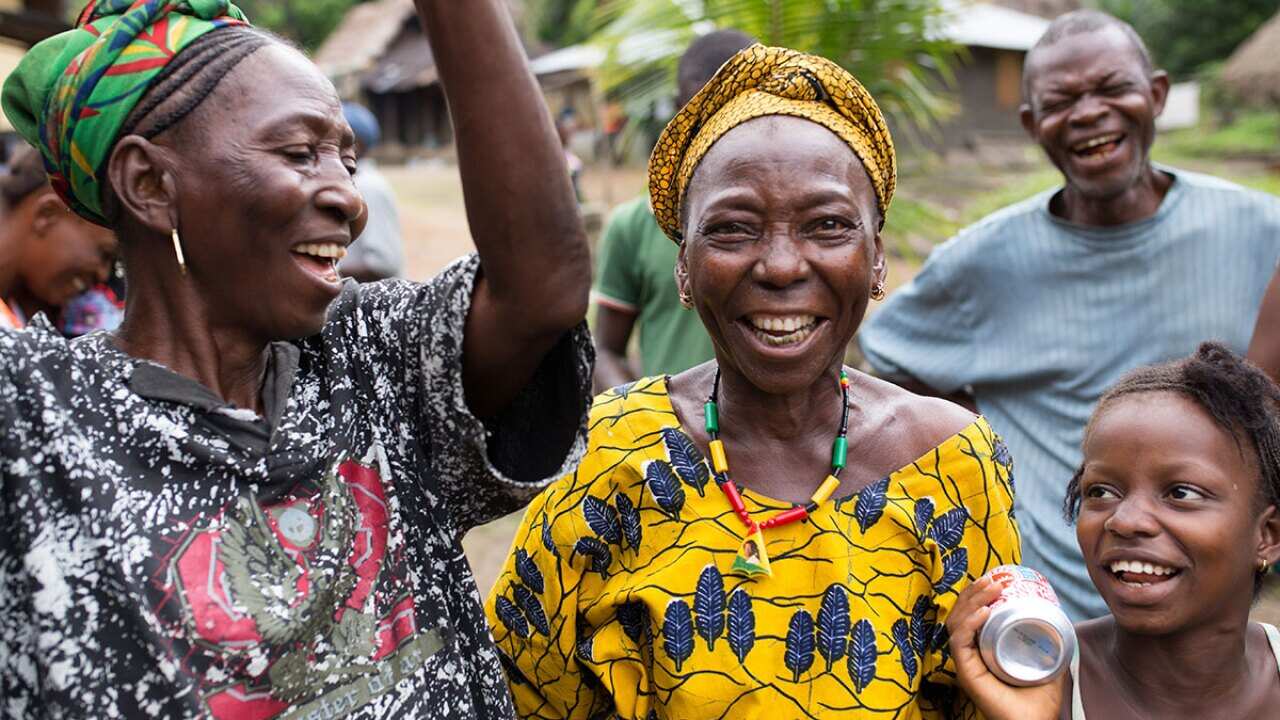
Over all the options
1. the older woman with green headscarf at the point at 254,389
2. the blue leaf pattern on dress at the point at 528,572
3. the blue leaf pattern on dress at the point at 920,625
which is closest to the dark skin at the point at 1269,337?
the blue leaf pattern on dress at the point at 920,625

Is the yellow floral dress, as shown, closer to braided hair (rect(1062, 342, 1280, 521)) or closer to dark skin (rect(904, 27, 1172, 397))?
braided hair (rect(1062, 342, 1280, 521))

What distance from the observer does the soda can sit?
6.47 feet

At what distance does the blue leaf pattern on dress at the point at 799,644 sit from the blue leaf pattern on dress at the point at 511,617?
18.0 inches

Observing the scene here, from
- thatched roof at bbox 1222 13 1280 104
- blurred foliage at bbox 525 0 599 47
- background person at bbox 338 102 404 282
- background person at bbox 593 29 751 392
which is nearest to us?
background person at bbox 593 29 751 392

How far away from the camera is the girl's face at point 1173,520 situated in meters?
2.20

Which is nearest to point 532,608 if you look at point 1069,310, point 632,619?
point 632,619

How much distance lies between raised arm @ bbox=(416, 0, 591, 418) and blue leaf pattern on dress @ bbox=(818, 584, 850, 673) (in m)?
0.69

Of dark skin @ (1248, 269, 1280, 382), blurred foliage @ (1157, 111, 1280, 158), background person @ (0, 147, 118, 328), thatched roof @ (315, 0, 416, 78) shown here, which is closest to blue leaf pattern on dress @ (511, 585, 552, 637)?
A: dark skin @ (1248, 269, 1280, 382)

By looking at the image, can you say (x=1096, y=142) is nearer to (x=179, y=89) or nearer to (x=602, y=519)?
(x=602, y=519)

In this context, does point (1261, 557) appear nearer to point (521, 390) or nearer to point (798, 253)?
point (798, 253)

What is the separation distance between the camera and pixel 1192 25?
29094 mm

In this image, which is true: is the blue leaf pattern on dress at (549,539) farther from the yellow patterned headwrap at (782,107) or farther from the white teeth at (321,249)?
the white teeth at (321,249)

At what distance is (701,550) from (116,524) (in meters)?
0.94

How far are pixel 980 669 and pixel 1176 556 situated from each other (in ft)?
1.46
